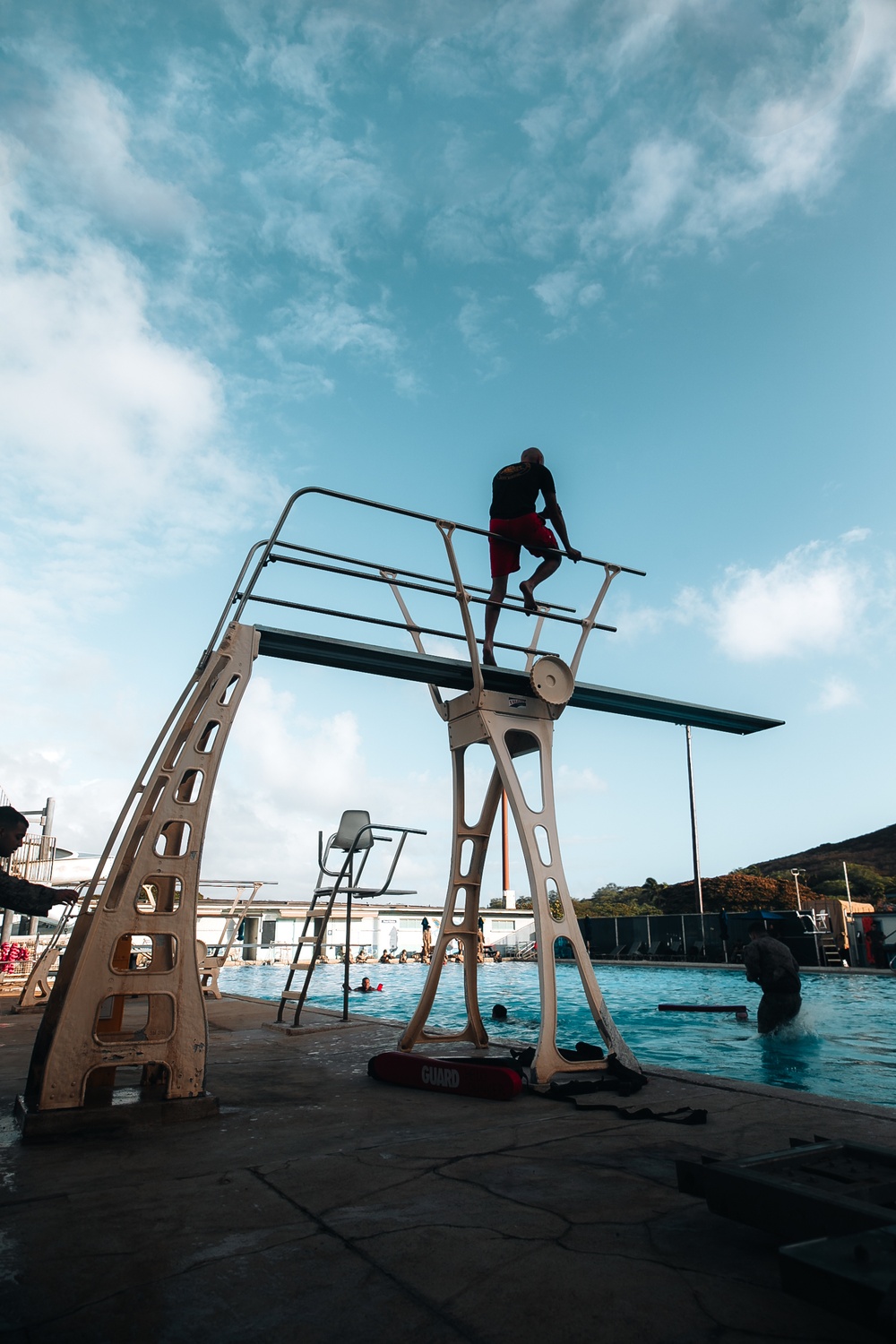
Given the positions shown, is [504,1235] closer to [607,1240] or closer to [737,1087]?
[607,1240]

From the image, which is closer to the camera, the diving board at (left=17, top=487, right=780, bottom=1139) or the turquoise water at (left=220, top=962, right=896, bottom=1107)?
the diving board at (left=17, top=487, right=780, bottom=1139)

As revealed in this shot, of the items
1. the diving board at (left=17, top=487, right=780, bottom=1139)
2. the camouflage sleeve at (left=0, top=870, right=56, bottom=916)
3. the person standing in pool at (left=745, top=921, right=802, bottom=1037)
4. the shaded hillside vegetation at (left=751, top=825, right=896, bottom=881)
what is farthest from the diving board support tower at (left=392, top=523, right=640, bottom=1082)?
the shaded hillside vegetation at (left=751, top=825, right=896, bottom=881)

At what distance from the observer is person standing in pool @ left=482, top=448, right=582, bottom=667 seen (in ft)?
22.1

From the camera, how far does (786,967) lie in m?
11.3

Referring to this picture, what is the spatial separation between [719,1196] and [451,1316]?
3.19ft

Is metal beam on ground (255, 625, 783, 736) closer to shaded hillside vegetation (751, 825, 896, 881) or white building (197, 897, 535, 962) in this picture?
white building (197, 897, 535, 962)

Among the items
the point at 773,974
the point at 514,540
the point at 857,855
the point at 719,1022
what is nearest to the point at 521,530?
the point at 514,540

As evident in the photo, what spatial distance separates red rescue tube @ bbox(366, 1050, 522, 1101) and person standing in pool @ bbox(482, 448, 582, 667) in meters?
Answer: 3.18

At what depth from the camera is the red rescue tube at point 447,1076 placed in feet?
16.4

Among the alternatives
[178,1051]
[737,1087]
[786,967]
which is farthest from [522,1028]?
[178,1051]

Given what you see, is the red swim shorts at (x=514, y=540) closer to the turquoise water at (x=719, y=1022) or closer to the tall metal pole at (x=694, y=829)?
the turquoise water at (x=719, y=1022)

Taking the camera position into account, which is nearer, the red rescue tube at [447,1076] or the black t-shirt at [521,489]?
the red rescue tube at [447,1076]

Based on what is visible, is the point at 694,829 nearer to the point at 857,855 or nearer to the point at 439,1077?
the point at 439,1077

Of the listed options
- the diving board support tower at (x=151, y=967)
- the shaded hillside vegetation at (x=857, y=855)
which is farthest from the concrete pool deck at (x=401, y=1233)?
the shaded hillside vegetation at (x=857, y=855)
